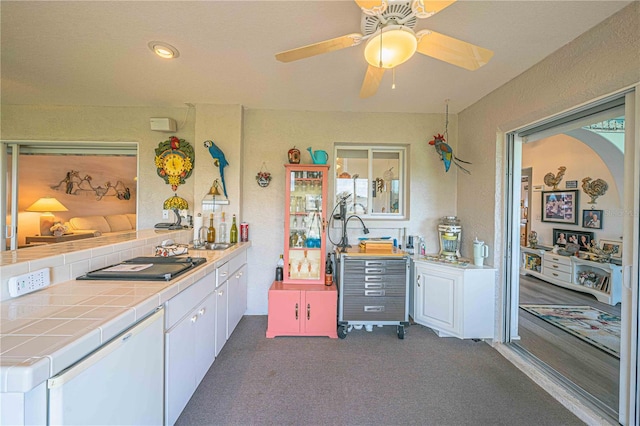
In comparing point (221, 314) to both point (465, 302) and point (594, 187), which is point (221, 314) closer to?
point (465, 302)

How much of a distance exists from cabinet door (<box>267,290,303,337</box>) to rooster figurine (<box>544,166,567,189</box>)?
15.7 feet

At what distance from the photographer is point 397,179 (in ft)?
11.1

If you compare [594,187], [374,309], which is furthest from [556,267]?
[374,309]

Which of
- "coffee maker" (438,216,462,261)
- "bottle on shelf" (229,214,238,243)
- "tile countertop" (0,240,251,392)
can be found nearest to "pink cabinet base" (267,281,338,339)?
"bottle on shelf" (229,214,238,243)

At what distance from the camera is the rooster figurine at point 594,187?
10.7ft

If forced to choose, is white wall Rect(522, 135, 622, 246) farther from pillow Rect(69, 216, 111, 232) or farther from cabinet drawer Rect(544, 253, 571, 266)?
pillow Rect(69, 216, 111, 232)

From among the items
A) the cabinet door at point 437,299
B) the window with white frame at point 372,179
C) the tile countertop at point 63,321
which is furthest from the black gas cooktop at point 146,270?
the cabinet door at point 437,299

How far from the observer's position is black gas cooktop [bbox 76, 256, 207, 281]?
4.74 ft

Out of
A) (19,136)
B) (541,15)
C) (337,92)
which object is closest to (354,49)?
(337,92)

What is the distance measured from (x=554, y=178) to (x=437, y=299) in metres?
3.57

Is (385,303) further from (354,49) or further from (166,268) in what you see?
(354,49)

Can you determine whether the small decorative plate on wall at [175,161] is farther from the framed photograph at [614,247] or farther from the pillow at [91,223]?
the framed photograph at [614,247]

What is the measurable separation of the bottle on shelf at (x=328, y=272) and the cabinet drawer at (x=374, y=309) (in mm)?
269

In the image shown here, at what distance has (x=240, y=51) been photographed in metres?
1.95
